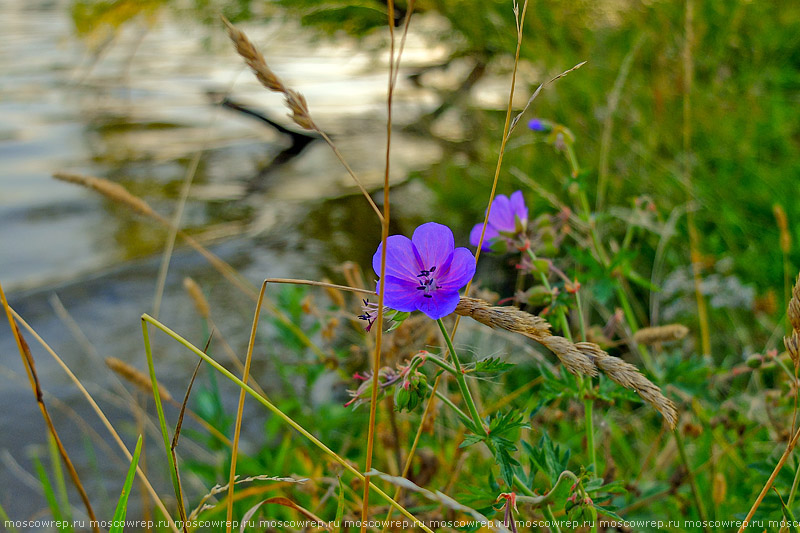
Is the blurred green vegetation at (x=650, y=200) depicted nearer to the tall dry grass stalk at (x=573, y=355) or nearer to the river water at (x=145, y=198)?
the tall dry grass stalk at (x=573, y=355)

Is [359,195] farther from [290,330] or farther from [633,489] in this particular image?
[633,489]

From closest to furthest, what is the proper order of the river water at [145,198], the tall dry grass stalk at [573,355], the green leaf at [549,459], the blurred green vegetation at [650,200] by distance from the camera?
the tall dry grass stalk at [573,355]
the green leaf at [549,459]
the blurred green vegetation at [650,200]
the river water at [145,198]

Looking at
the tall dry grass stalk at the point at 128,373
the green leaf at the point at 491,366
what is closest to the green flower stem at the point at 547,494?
the green leaf at the point at 491,366

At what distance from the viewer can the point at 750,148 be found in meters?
2.50

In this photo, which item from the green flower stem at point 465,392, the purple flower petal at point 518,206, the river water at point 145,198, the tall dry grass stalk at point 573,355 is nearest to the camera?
the tall dry grass stalk at point 573,355

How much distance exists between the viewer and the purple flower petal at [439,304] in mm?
640

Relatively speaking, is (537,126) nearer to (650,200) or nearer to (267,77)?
(650,200)

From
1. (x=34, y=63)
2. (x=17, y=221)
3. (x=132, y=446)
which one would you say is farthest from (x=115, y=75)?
(x=132, y=446)

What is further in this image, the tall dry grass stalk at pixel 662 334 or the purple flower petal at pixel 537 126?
the purple flower petal at pixel 537 126

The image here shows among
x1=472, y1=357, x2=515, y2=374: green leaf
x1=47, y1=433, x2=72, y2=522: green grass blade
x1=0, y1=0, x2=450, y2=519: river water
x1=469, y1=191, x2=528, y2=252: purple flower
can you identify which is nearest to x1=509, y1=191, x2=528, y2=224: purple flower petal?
x1=469, y1=191, x2=528, y2=252: purple flower

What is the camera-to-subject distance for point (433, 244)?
72cm

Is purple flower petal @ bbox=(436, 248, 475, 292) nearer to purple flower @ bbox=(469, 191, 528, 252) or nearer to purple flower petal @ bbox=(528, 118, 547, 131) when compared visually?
purple flower @ bbox=(469, 191, 528, 252)

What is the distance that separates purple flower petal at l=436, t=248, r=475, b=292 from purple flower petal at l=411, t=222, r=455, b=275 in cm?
2

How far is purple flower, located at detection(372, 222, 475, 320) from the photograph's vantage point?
2.18 ft
